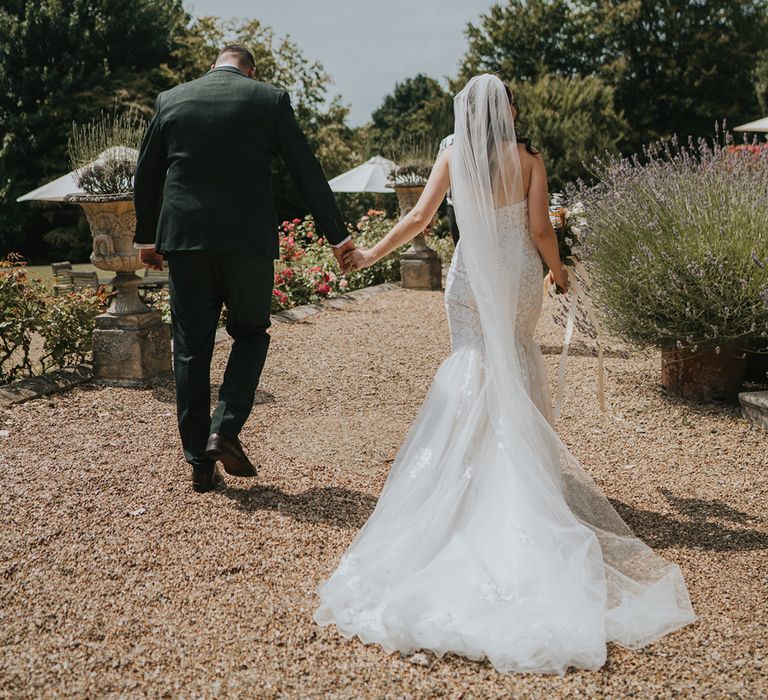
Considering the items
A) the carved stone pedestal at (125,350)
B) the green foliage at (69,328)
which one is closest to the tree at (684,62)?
the green foliage at (69,328)

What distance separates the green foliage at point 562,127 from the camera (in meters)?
23.3

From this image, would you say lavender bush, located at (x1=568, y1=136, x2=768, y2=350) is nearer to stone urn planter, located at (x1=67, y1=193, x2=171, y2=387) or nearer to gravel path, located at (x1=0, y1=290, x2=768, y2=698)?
gravel path, located at (x1=0, y1=290, x2=768, y2=698)

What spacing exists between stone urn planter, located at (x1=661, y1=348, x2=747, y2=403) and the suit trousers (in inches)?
114

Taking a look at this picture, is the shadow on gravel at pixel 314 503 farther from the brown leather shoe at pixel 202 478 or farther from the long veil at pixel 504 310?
the long veil at pixel 504 310

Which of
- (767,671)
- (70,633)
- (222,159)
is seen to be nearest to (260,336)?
(222,159)

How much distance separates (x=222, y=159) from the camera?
3.64 meters

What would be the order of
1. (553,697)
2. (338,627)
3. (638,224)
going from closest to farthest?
(553,697) < (338,627) < (638,224)

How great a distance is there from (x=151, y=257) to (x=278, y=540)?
1587 mm

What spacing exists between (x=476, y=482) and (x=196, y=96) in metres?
2.05

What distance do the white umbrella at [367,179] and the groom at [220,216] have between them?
9.91m

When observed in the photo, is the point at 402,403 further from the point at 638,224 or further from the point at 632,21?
the point at 632,21

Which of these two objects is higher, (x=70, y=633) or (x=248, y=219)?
(x=248, y=219)

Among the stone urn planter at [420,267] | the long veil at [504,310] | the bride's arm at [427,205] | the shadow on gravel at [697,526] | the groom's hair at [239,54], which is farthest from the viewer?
the stone urn planter at [420,267]

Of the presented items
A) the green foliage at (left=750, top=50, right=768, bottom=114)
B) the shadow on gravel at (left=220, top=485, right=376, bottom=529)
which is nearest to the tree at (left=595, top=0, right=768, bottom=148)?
the green foliage at (left=750, top=50, right=768, bottom=114)
